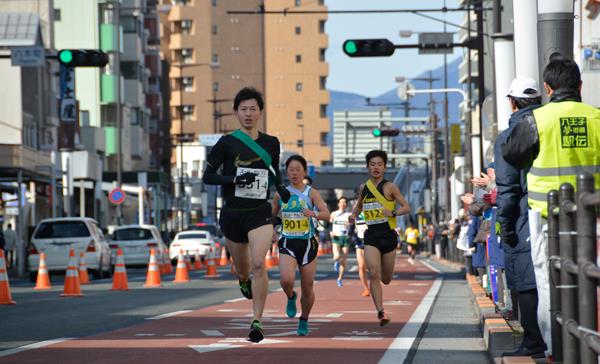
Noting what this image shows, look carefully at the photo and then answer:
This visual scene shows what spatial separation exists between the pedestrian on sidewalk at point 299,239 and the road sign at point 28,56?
20624mm

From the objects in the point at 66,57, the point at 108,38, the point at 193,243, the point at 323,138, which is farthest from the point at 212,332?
the point at 323,138

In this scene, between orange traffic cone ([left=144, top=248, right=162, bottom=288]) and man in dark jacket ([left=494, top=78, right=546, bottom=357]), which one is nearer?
man in dark jacket ([left=494, top=78, right=546, bottom=357])

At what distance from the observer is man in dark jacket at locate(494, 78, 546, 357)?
945 cm

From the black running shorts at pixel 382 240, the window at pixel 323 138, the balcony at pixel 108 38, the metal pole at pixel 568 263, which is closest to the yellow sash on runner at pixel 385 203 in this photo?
the black running shorts at pixel 382 240

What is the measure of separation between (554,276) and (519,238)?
176 cm

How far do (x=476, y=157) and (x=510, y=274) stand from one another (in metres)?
37.7

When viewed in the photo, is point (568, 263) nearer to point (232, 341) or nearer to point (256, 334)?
point (256, 334)

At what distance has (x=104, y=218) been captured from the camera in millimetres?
84312

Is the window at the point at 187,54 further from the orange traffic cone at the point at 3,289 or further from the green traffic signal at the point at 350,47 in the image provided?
the orange traffic cone at the point at 3,289

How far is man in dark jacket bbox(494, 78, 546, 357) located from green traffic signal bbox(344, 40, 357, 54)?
2095cm

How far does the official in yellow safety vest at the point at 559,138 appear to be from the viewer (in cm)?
881

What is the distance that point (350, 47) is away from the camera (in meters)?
30.8

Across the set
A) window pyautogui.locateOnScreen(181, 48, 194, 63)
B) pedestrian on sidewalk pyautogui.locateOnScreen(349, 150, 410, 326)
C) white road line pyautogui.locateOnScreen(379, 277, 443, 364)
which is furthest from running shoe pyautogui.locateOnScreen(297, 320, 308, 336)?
window pyautogui.locateOnScreen(181, 48, 194, 63)

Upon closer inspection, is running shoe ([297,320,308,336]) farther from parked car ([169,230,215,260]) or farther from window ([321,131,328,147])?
window ([321,131,328,147])
